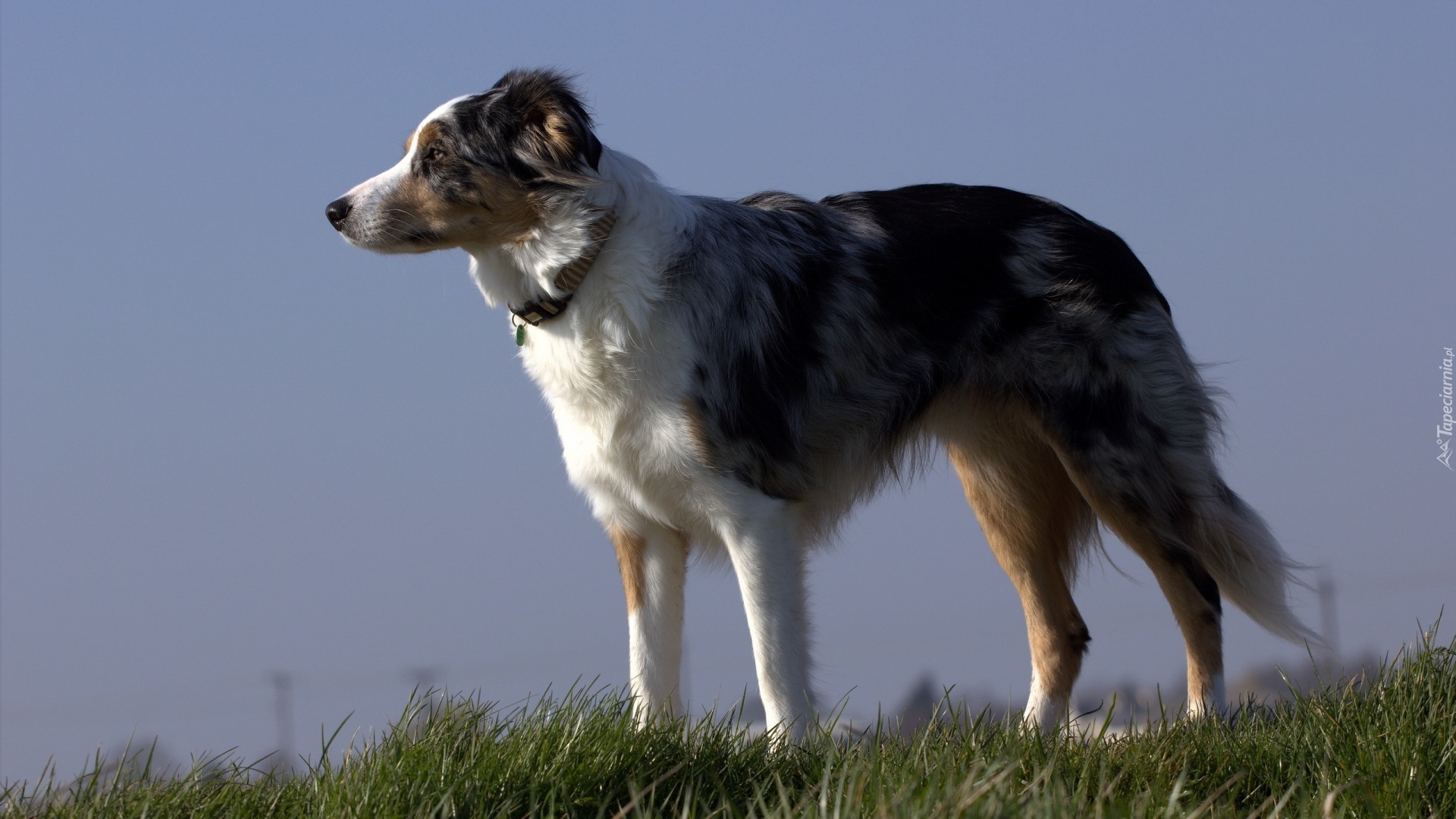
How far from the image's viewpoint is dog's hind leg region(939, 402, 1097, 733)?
17.7ft

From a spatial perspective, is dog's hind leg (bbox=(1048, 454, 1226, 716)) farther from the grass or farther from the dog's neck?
the dog's neck

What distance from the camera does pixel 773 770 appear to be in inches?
138

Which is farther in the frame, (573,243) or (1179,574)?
(1179,574)

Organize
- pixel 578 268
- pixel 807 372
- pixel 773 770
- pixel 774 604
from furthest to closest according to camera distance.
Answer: pixel 807 372 < pixel 578 268 < pixel 774 604 < pixel 773 770

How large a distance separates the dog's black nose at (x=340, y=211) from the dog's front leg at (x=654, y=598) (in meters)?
1.40

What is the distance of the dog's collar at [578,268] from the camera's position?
4535 millimetres

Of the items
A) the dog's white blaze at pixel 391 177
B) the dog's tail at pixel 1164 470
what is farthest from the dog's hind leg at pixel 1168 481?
the dog's white blaze at pixel 391 177

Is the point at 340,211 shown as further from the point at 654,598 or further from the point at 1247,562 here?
the point at 1247,562

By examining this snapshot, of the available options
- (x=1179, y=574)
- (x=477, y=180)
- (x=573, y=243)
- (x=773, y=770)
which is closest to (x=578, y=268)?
(x=573, y=243)

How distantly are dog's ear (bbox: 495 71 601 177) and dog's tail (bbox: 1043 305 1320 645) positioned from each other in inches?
75.8

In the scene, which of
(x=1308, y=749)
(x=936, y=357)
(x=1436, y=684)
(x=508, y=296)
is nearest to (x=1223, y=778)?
(x=1308, y=749)

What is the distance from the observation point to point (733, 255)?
4695 mm

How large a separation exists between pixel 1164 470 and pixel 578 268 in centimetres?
236

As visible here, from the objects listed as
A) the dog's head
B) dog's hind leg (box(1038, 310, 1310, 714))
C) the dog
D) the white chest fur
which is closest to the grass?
the dog
